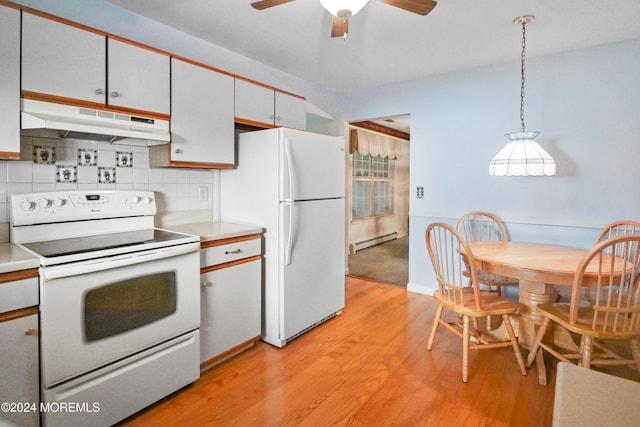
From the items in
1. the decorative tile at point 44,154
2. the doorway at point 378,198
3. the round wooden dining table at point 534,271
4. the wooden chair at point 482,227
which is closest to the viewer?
the decorative tile at point 44,154

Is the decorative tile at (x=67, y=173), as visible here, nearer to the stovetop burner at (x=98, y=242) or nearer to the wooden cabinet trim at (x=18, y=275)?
the stovetop burner at (x=98, y=242)

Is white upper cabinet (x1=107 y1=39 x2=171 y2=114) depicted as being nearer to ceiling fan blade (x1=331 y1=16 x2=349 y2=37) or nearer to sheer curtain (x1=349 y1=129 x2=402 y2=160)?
ceiling fan blade (x1=331 y1=16 x2=349 y2=37)

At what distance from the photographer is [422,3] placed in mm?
1630

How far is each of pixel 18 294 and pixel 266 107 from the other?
6.67 ft

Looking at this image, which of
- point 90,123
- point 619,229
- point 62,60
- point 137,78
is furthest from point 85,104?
point 619,229

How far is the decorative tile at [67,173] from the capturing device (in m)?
2.01

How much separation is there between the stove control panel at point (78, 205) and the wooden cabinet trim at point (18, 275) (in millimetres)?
506

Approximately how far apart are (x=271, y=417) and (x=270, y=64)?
292 centimetres

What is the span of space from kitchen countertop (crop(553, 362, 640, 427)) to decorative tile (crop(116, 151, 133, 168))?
8.14ft

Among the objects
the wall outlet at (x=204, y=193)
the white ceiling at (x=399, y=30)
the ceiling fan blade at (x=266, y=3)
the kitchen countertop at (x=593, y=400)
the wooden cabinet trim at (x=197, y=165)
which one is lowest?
the kitchen countertop at (x=593, y=400)

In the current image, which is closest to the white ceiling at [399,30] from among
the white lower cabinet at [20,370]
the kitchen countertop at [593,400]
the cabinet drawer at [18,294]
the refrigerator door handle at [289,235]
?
the refrigerator door handle at [289,235]

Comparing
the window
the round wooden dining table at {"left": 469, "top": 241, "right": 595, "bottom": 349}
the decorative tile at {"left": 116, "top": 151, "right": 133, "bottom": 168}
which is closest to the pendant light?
the round wooden dining table at {"left": 469, "top": 241, "right": 595, "bottom": 349}

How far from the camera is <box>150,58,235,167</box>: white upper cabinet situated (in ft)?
7.38

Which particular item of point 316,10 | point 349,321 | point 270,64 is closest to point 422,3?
point 316,10
